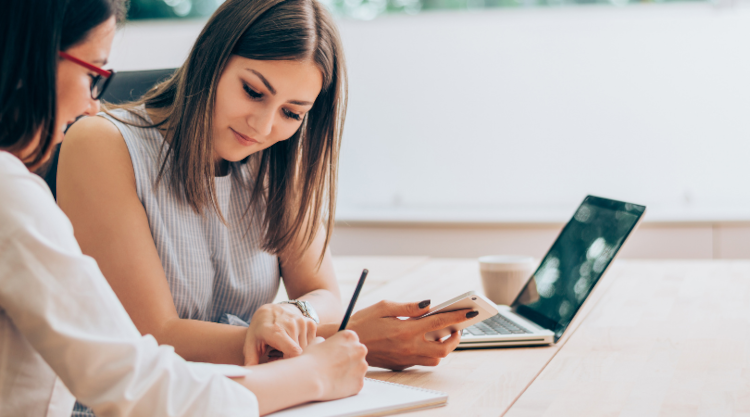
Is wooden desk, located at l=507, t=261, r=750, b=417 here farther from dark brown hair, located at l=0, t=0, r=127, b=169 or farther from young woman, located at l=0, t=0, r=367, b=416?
dark brown hair, located at l=0, t=0, r=127, b=169

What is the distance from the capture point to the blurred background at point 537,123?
9.45 ft

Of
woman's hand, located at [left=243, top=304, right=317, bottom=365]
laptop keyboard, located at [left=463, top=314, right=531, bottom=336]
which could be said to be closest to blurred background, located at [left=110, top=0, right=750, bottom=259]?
laptop keyboard, located at [left=463, top=314, right=531, bottom=336]

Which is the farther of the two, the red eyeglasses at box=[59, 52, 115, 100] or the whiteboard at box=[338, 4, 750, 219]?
the whiteboard at box=[338, 4, 750, 219]

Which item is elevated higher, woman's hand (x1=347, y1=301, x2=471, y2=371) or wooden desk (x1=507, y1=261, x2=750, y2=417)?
woman's hand (x1=347, y1=301, x2=471, y2=371)

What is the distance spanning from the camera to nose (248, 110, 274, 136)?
1133 mm

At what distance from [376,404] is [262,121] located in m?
0.55

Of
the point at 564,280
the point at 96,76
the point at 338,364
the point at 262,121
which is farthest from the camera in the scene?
the point at 564,280

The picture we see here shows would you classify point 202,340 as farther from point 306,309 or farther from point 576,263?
point 576,263

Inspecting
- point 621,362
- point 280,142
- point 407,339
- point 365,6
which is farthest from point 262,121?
point 365,6

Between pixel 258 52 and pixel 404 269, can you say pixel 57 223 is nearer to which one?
pixel 258 52

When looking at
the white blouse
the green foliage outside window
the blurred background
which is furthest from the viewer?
the green foliage outside window

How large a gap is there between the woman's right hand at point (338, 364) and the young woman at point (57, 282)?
0.37 ft

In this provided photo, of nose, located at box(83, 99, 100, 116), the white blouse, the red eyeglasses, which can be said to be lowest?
the white blouse

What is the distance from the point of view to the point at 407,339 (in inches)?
38.2
